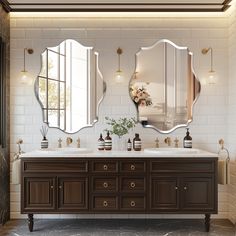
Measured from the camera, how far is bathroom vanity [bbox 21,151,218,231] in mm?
3520

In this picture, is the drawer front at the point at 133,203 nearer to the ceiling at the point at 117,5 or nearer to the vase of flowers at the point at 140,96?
the vase of flowers at the point at 140,96

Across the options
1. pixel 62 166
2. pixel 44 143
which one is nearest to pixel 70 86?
pixel 44 143

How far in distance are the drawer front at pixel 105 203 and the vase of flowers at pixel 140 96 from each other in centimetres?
131

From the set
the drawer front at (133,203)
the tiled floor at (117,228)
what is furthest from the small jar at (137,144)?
the tiled floor at (117,228)

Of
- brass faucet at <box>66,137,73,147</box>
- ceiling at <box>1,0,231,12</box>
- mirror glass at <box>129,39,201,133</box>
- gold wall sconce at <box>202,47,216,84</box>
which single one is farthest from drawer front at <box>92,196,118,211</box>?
ceiling at <box>1,0,231,12</box>

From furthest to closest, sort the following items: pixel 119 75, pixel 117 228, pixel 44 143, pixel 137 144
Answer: pixel 119 75
pixel 44 143
pixel 137 144
pixel 117 228

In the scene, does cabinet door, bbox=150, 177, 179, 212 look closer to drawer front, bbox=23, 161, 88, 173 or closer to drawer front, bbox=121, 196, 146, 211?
drawer front, bbox=121, 196, 146, 211

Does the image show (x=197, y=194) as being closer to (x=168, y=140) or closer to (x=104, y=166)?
(x=168, y=140)

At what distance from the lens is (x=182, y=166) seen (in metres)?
3.53

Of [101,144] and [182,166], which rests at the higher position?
[101,144]

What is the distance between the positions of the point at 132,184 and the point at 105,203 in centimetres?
38

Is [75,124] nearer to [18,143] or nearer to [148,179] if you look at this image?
[18,143]

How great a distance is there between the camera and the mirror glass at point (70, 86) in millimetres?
4180

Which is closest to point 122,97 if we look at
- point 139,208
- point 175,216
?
point 139,208
